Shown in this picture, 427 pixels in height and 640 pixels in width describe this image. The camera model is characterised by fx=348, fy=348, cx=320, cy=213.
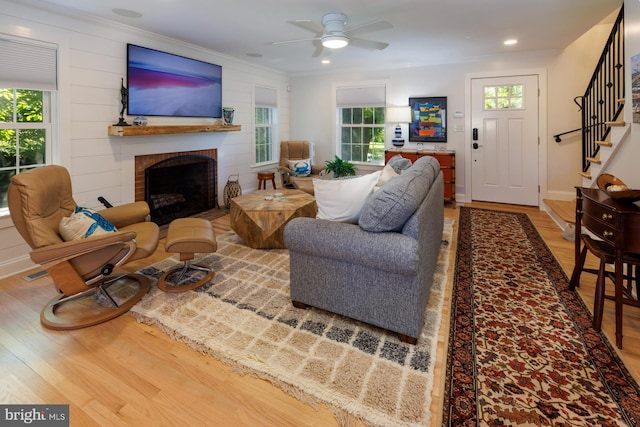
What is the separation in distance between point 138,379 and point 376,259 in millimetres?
1399

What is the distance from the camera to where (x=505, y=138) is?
18.6ft

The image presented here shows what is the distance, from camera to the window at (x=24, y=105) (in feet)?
10.1

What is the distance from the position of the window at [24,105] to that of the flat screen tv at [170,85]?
2.74 feet

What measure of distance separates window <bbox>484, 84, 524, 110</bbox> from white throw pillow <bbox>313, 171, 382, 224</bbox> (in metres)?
4.29

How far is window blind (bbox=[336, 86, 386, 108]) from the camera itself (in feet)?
21.2

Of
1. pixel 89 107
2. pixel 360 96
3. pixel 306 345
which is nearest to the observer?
pixel 306 345

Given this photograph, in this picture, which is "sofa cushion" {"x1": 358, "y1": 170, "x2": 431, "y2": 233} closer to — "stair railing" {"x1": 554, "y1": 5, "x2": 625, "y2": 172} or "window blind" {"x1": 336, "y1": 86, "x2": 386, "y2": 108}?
"stair railing" {"x1": 554, "y1": 5, "x2": 625, "y2": 172}

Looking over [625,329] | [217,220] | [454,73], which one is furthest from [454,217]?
[217,220]

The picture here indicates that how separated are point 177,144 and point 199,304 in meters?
3.01

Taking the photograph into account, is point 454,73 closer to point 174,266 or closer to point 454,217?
point 454,217

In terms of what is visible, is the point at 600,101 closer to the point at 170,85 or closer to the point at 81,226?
the point at 170,85

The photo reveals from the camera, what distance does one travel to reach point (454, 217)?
5.07 meters

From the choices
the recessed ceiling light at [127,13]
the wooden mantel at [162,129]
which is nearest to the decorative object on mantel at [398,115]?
the wooden mantel at [162,129]

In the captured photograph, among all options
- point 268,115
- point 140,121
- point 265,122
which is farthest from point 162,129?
point 268,115
